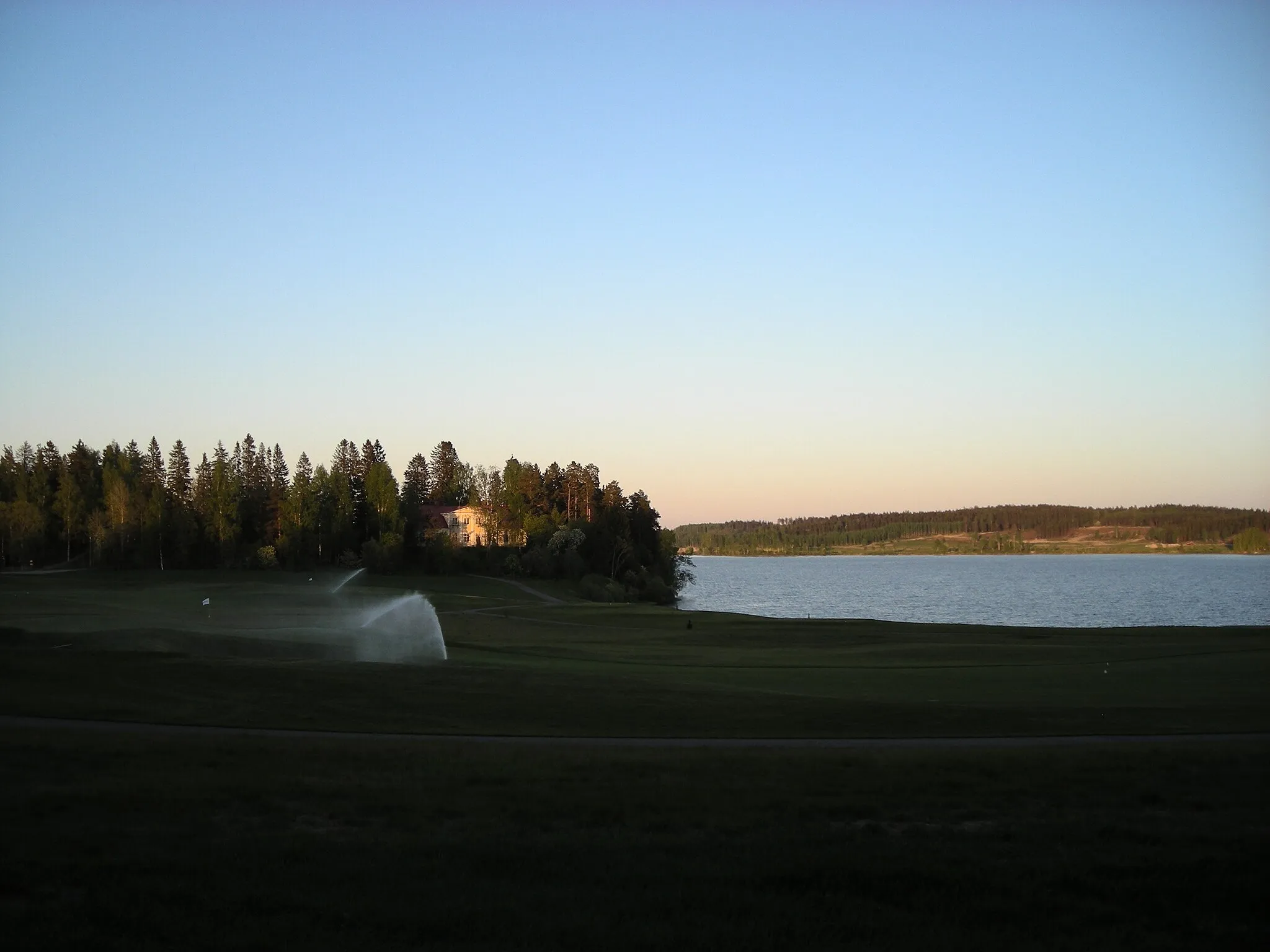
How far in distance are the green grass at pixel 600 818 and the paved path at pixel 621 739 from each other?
0.59m

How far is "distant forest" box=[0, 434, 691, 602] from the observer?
10881 cm

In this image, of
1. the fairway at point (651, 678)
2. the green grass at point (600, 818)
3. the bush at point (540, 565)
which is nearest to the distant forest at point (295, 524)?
the bush at point (540, 565)

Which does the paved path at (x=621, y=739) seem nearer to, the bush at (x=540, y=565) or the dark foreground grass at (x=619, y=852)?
the dark foreground grass at (x=619, y=852)

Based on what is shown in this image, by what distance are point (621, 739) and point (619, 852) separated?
9113 millimetres

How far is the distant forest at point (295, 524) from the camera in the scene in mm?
108812

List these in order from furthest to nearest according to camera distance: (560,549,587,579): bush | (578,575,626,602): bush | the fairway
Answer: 1. (560,549,587,579): bush
2. (578,575,626,602): bush
3. the fairway

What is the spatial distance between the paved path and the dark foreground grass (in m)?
2.44

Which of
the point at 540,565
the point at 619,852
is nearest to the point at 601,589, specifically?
the point at 540,565

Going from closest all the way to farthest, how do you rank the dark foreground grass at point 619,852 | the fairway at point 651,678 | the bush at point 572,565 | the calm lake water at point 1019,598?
the dark foreground grass at point 619,852
the fairway at point 651,678
the calm lake water at point 1019,598
the bush at point 572,565

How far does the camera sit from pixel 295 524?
369 ft

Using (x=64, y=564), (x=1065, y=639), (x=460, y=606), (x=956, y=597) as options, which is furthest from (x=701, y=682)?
(x=64, y=564)

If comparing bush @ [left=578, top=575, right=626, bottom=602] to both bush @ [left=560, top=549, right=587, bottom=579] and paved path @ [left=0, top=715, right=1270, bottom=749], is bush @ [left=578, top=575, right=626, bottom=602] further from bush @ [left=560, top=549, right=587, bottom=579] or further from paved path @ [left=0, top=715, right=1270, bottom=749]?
paved path @ [left=0, top=715, right=1270, bottom=749]

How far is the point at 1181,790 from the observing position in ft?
45.0

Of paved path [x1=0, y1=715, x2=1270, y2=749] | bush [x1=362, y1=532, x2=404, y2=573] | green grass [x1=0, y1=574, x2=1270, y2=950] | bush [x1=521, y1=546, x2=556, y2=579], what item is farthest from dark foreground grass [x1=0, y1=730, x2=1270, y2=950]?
bush [x1=521, y1=546, x2=556, y2=579]
